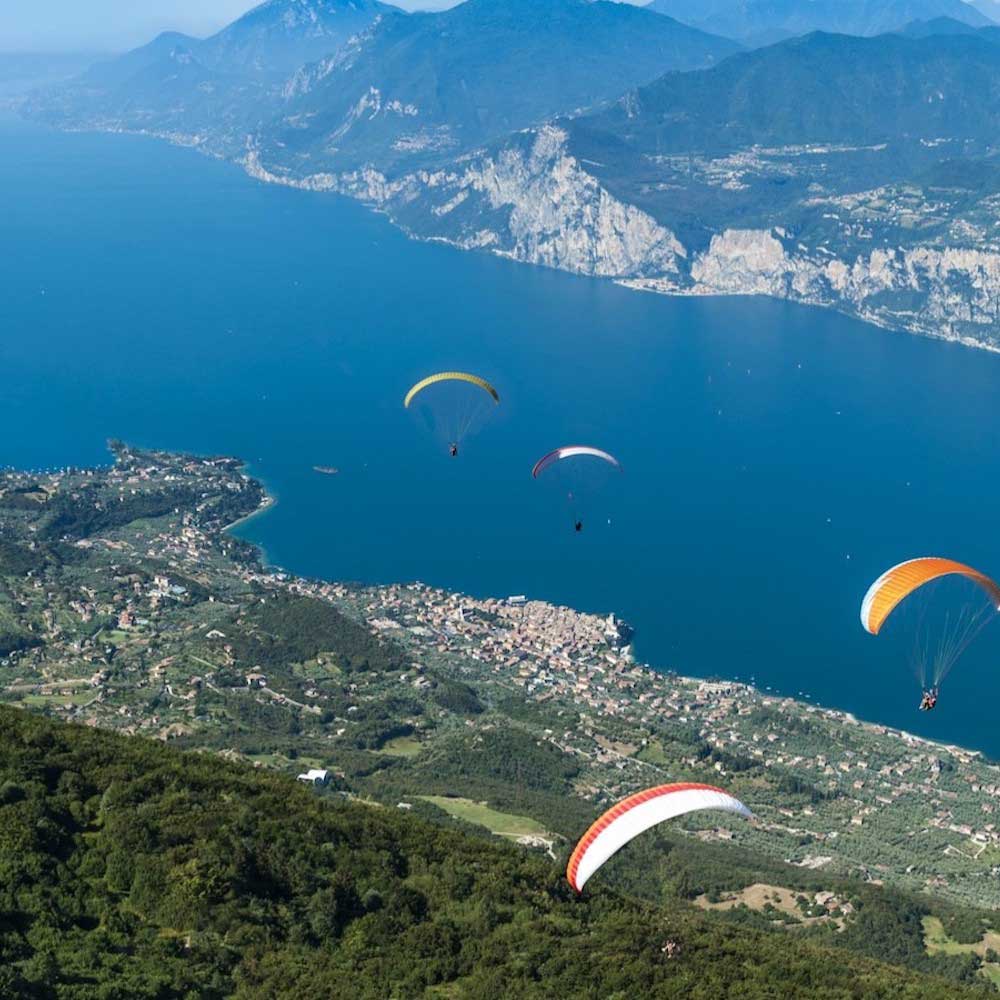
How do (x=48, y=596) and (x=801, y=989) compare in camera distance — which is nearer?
(x=801, y=989)

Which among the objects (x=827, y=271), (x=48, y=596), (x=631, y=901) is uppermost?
(x=827, y=271)

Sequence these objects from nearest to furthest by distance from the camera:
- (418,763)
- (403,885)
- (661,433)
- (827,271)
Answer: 1. (403,885)
2. (418,763)
3. (661,433)
4. (827,271)

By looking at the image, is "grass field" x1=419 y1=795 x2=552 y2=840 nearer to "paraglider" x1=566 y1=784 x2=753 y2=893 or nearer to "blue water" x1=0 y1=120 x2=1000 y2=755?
"paraglider" x1=566 y1=784 x2=753 y2=893

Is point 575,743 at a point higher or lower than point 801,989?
lower

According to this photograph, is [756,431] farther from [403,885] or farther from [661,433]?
[403,885]

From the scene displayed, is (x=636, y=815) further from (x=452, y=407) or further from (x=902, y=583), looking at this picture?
(x=452, y=407)

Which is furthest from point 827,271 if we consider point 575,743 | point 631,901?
point 631,901

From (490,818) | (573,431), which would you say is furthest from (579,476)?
(490,818)

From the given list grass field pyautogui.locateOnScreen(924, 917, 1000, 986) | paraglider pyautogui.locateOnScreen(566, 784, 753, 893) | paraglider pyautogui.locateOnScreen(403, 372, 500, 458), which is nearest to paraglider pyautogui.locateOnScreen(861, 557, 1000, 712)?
grass field pyautogui.locateOnScreen(924, 917, 1000, 986)
